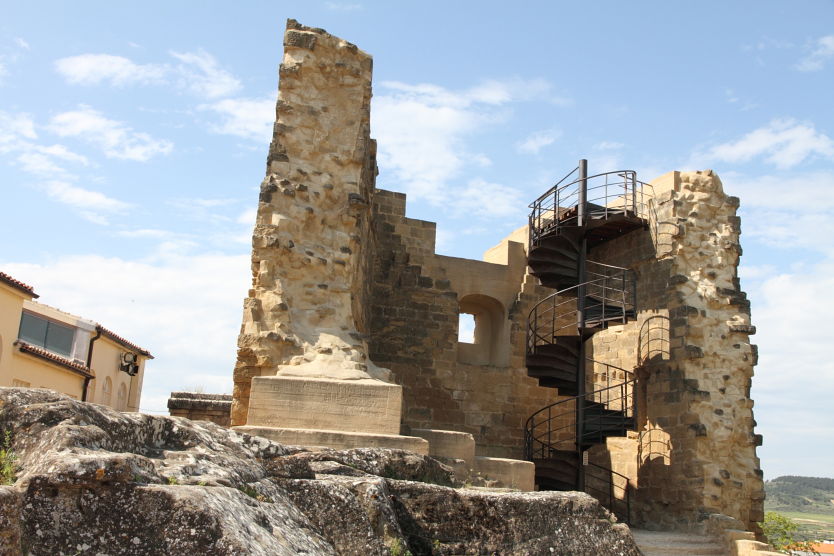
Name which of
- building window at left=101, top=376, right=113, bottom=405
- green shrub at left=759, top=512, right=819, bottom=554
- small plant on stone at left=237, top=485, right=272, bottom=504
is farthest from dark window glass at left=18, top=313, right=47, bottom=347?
small plant on stone at left=237, top=485, right=272, bottom=504

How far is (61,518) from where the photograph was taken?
3332 millimetres

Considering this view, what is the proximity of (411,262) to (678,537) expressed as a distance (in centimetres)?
582

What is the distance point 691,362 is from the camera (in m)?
12.8

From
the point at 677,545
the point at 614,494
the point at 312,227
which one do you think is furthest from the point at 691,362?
the point at 312,227

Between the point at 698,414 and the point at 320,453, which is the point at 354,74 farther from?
the point at 698,414

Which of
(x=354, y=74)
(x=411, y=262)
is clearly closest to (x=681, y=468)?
(x=411, y=262)

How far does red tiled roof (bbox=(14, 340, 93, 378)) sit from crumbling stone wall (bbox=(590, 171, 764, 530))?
11.2 m

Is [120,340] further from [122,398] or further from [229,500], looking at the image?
[229,500]

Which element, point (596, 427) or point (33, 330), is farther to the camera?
point (33, 330)

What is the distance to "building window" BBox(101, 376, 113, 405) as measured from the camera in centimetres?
2161

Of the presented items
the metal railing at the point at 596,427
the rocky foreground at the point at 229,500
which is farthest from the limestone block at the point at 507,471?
the metal railing at the point at 596,427

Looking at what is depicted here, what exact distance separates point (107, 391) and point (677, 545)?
51.3ft

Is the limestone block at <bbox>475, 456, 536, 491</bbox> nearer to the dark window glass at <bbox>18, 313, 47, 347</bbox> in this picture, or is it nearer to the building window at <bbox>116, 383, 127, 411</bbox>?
the dark window glass at <bbox>18, 313, 47, 347</bbox>

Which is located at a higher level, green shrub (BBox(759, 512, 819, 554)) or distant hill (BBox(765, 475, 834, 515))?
green shrub (BBox(759, 512, 819, 554))
